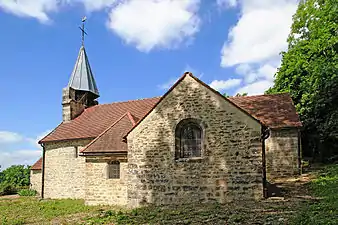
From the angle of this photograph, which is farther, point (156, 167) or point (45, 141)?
point (45, 141)

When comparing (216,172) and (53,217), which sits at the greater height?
(216,172)

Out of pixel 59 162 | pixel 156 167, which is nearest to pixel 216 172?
pixel 156 167

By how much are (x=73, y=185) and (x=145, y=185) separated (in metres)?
9.32

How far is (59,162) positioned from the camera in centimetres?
2195

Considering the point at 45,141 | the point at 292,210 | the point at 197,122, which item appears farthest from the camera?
the point at 45,141

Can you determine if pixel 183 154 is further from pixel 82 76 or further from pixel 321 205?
pixel 82 76

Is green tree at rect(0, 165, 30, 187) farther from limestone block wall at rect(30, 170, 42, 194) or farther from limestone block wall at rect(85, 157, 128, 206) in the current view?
limestone block wall at rect(85, 157, 128, 206)

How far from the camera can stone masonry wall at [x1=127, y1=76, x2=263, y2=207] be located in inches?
491

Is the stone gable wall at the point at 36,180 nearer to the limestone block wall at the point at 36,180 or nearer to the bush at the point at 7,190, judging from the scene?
the limestone block wall at the point at 36,180

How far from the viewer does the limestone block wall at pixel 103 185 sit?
14680mm

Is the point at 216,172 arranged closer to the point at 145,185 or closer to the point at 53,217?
the point at 145,185

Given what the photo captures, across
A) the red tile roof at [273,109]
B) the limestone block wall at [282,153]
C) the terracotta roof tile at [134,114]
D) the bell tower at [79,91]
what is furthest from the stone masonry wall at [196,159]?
the bell tower at [79,91]

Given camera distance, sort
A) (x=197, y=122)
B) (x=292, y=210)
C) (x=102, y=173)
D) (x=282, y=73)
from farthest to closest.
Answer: (x=282, y=73), (x=102, y=173), (x=197, y=122), (x=292, y=210)

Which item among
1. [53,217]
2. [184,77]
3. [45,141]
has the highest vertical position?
[184,77]
